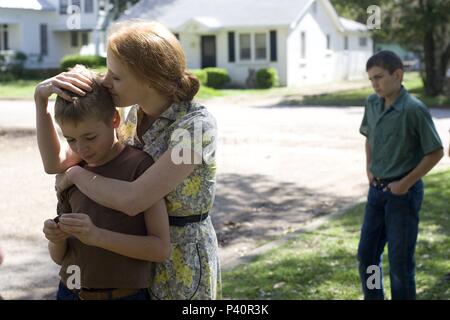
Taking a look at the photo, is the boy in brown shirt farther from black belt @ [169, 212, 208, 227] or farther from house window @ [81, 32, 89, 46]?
house window @ [81, 32, 89, 46]

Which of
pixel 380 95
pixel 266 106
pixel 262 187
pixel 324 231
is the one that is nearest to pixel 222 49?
pixel 266 106

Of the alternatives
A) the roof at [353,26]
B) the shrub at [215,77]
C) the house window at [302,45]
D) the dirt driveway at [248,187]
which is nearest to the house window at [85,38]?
the shrub at [215,77]

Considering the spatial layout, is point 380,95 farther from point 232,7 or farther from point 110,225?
point 232,7

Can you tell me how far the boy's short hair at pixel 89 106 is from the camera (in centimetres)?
257

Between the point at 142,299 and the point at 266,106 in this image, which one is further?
the point at 266,106

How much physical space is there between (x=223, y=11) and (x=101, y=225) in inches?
1567

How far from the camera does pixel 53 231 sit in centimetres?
260

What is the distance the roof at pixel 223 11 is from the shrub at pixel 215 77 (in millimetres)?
3457

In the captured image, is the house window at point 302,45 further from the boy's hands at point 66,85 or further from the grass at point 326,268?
the boy's hands at point 66,85

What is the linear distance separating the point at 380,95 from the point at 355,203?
5117 mm

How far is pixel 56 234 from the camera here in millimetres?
2607

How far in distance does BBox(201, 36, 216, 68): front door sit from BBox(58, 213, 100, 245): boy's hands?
127ft

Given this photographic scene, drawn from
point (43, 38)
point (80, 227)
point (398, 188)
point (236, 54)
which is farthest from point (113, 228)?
point (43, 38)
